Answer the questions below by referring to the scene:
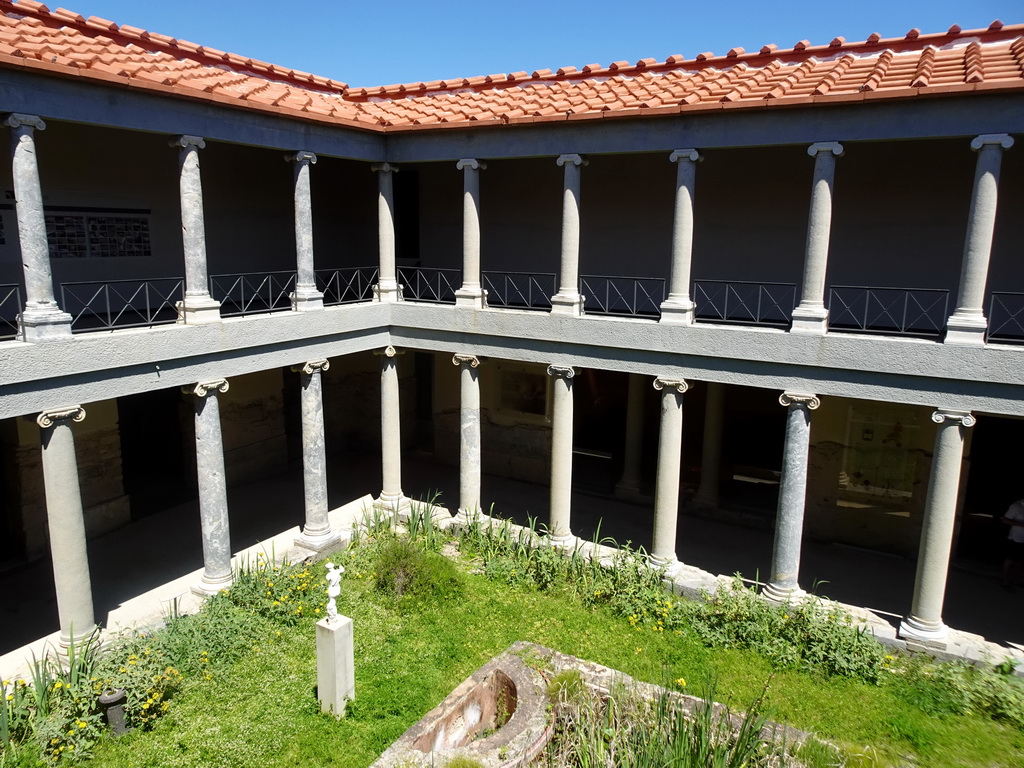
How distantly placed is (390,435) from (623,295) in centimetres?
473

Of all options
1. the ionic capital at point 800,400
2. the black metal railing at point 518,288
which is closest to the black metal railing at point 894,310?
the ionic capital at point 800,400

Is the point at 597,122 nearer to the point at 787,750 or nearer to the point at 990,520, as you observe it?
the point at 787,750

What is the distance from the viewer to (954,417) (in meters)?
8.82

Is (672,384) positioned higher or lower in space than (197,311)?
lower

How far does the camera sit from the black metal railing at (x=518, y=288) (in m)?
13.9

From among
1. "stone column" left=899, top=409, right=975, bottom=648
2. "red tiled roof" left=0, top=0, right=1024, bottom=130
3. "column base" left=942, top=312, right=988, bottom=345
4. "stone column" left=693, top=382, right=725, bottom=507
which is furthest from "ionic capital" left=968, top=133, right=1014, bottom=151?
"stone column" left=693, top=382, right=725, bottom=507

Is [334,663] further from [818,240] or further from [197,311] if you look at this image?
[818,240]

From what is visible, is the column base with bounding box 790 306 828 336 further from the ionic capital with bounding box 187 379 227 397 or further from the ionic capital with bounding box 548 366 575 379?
the ionic capital with bounding box 187 379 227 397

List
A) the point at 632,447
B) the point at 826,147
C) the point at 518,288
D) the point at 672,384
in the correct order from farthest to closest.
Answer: the point at 632,447, the point at 518,288, the point at 672,384, the point at 826,147

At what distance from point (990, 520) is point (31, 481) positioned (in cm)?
1482

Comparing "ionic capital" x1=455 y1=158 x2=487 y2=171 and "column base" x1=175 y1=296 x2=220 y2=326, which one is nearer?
"column base" x1=175 y1=296 x2=220 y2=326

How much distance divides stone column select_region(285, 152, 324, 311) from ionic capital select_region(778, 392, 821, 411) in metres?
6.64

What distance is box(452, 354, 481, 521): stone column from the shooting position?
1209 cm

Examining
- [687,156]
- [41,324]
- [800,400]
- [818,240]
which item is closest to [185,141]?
[41,324]
